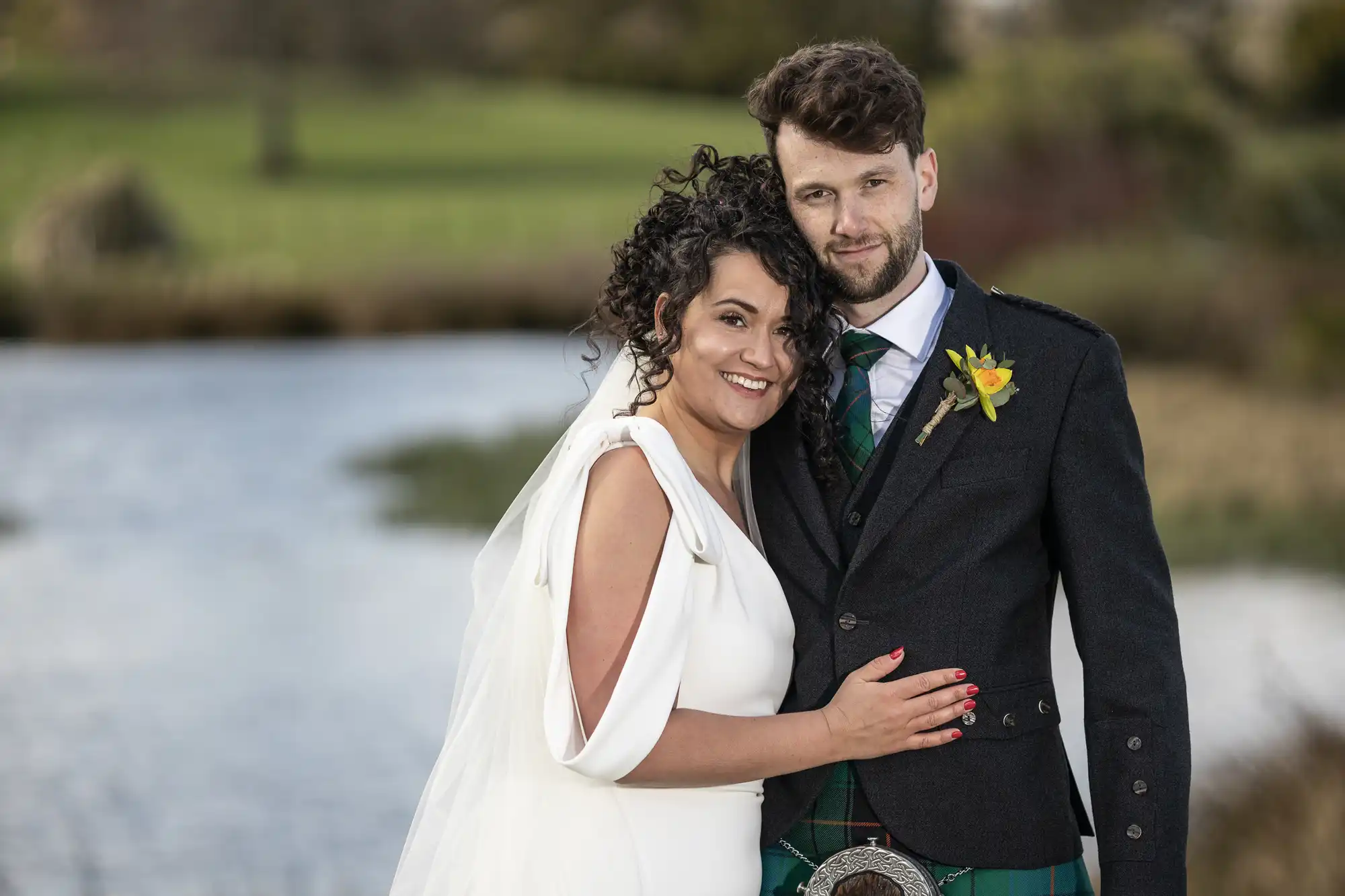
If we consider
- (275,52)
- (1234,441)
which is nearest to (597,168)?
(275,52)

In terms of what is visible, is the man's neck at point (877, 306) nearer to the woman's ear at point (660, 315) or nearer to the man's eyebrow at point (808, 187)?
the man's eyebrow at point (808, 187)

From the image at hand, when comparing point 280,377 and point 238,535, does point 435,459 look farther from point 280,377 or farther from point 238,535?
point 280,377

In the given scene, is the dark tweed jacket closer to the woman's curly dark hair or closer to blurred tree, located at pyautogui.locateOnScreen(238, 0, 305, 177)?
the woman's curly dark hair

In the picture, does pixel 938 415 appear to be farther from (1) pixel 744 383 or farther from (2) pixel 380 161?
(2) pixel 380 161

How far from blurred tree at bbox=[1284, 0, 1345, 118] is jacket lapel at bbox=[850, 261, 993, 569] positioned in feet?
67.0

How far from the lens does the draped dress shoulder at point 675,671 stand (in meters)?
2.44

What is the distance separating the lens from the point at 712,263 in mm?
2604

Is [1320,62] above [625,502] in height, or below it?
above

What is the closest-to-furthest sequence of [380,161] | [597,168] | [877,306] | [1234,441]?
[877,306], [1234,441], [380,161], [597,168]

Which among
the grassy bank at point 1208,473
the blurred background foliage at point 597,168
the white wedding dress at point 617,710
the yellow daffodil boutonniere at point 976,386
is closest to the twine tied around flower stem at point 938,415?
the yellow daffodil boutonniere at point 976,386

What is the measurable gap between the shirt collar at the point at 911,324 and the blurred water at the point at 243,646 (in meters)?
1.37

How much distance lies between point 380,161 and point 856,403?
29413 mm

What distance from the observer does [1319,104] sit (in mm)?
21203

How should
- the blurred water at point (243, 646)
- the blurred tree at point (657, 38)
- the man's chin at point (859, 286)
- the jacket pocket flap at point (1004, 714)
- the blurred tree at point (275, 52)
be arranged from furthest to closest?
1. the blurred tree at point (275, 52)
2. the blurred tree at point (657, 38)
3. the blurred water at point (243, 646)
4. the man's chin at point (859, 286)
5. the jacket pocket flap at point (1004, 714)
